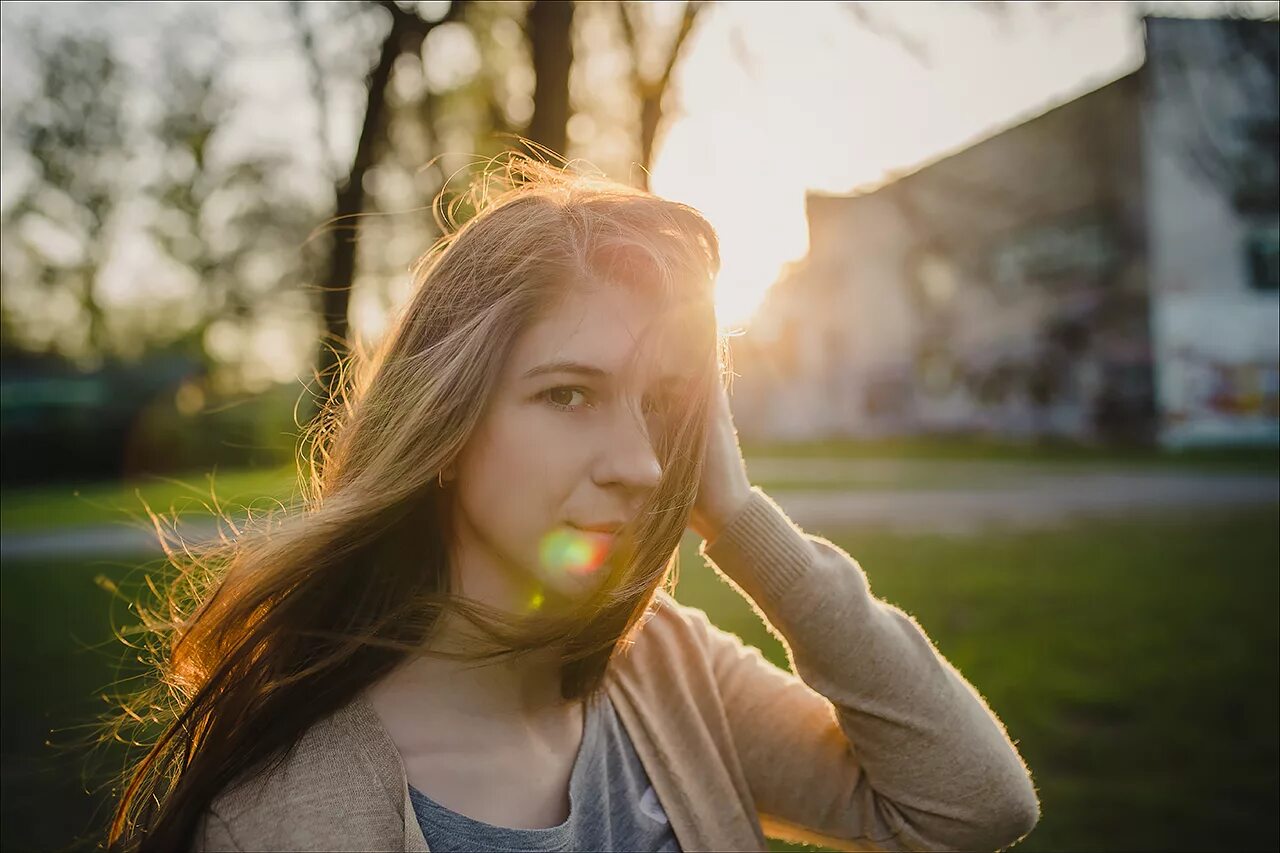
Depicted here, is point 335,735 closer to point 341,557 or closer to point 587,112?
point 341,557

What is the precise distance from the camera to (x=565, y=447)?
1.65 m

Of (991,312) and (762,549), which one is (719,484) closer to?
(762,549)

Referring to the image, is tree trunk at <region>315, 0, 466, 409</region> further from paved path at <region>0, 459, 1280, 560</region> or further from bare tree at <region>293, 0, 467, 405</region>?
paved path at <region>0, 459, 1280, 560</region>

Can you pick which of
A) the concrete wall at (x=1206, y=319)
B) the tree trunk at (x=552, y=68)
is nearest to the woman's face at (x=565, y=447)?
the tree trunk at (x=552, y=68)

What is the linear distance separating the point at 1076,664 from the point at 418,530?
494 cm

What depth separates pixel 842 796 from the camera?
1946 mm

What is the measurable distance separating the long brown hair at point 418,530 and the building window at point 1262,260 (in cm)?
2364

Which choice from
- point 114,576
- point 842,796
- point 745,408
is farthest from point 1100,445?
point 842,796

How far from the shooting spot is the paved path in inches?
431

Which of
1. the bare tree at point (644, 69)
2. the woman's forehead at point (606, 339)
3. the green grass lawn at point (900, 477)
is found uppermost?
the bare tree at point (644, 69)

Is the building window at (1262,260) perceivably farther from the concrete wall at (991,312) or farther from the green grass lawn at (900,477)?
the green grass lawn at (900,477)

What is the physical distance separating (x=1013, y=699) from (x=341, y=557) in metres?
4.25

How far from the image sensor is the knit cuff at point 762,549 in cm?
187

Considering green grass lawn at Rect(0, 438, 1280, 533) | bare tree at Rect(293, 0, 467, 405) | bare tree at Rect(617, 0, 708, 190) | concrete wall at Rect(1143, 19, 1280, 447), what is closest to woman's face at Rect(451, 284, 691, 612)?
bare tree at Rect(293, 0, 467, 405)
